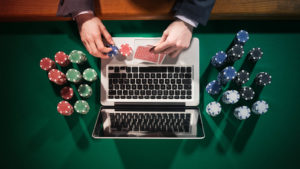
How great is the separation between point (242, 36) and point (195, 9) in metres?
0.34

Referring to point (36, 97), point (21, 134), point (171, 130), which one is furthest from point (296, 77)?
point (21, 134)

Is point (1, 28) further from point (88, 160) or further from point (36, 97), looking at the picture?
point (88, 160)

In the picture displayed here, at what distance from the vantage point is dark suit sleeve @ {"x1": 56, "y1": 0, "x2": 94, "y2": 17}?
3.70 ft

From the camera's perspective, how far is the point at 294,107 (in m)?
1.30

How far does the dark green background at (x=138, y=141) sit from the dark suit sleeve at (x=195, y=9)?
0.66 feet

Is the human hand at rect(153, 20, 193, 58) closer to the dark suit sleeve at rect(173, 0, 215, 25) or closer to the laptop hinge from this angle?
the dark suit sleeve at rect(173, 0, 215, 25)

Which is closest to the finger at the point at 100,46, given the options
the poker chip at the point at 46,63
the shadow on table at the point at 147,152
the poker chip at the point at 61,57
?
the poker chip at the point at 61,57

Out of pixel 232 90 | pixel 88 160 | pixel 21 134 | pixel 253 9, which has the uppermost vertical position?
pixel 253 9

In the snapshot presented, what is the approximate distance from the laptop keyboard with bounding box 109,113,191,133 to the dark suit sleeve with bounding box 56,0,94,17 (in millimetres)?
659

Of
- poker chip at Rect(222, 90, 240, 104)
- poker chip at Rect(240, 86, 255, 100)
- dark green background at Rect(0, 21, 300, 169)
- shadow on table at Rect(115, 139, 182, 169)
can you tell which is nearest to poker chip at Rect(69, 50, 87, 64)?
dark green background at Rect(0, 21, 300, 169)

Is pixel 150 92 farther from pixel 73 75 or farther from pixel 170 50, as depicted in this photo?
pixel 73 75

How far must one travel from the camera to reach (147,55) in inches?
49.6

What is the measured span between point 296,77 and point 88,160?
4.86ft

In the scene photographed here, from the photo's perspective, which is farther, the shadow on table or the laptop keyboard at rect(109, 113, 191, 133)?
the shadow on table
